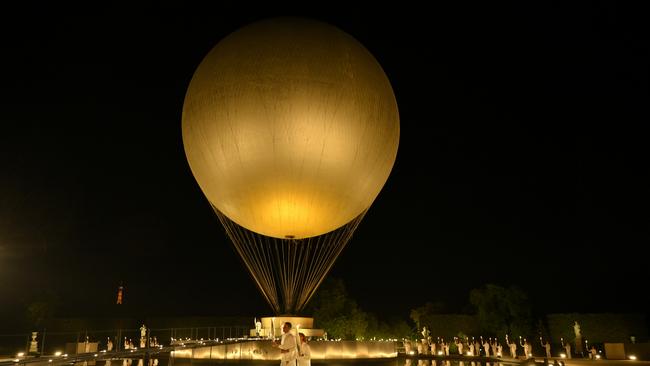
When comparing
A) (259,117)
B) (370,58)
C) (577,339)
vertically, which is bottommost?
(577,339)

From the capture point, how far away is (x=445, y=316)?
3053 centimetres

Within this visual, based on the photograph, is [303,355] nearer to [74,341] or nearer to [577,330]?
[74,341]

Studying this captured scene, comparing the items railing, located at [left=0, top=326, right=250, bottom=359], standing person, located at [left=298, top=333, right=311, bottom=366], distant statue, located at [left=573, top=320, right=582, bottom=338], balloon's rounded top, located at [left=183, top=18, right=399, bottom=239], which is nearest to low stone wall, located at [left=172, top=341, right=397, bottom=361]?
railing, located at [left=0, top=326, right=250, bottom=359]

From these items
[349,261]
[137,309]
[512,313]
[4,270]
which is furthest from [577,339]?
[4,270]

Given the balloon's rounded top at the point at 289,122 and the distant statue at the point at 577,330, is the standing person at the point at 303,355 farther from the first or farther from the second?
the distant statue at the point at 577,330

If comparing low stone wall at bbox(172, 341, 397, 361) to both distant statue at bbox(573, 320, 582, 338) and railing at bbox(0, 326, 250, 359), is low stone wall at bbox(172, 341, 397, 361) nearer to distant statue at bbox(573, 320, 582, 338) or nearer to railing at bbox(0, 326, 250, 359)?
railing at bbox(0, 326, 250, 359)

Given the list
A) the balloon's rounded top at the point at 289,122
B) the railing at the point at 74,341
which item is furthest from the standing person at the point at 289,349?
the railing at the point at 74,341

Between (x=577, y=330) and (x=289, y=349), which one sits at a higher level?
(x=289, y=349)

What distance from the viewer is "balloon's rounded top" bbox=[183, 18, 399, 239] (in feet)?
33.9

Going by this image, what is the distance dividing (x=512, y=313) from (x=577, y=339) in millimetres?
3813

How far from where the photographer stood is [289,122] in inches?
407

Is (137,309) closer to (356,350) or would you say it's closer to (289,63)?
(356,350)

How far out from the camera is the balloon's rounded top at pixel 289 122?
33.9ft

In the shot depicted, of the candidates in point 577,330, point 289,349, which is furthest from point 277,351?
point 577,330
